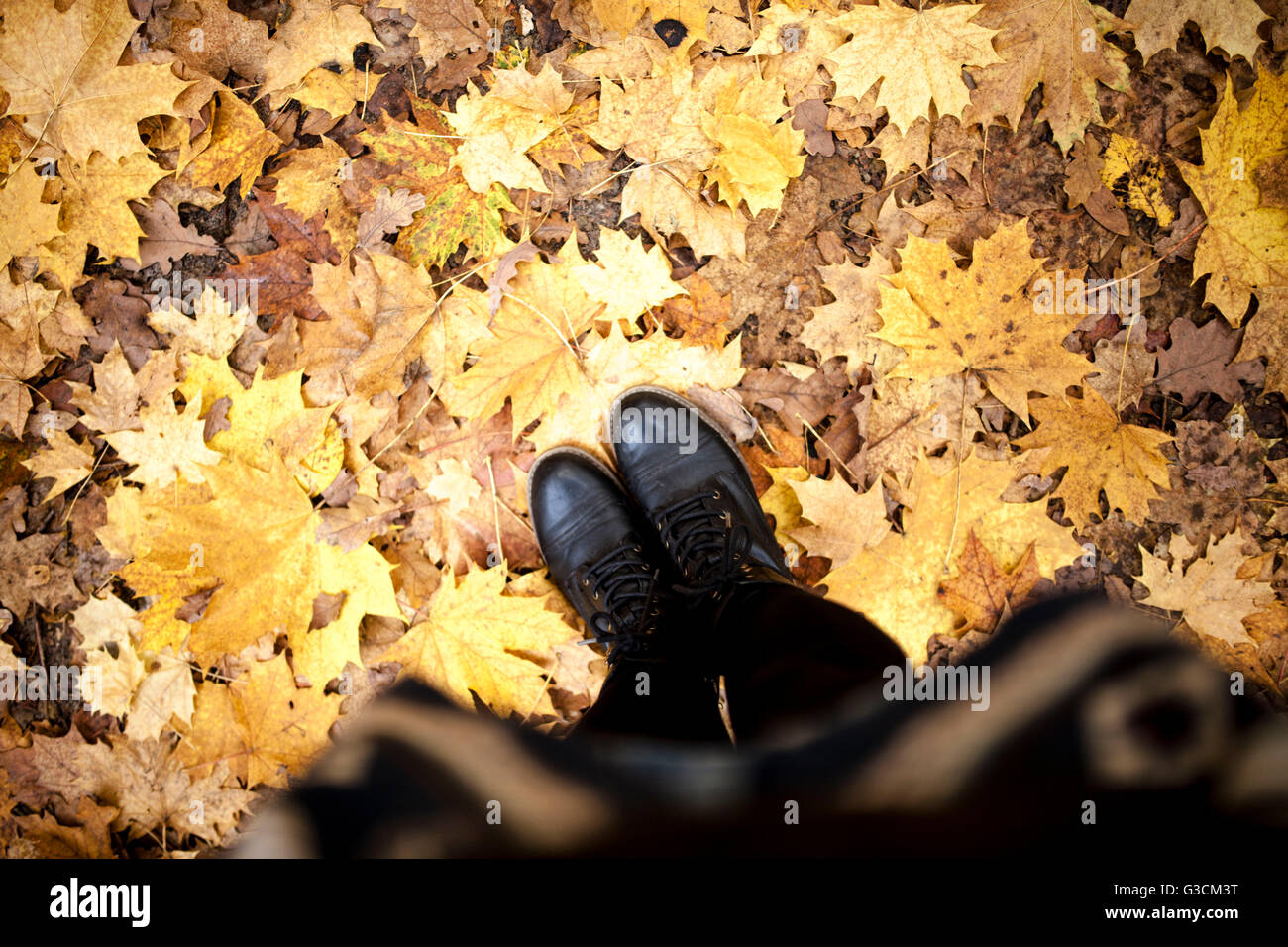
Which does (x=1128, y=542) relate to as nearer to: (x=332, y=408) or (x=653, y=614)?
(x=653, y=614)

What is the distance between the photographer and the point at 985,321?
1.51 meters

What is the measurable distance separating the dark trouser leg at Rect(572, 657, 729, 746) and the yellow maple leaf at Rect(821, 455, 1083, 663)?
41cm

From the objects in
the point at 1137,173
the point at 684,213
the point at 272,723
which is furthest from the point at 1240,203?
the point at 272,723

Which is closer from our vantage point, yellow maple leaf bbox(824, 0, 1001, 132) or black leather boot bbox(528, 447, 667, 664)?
yellow maple leaf bbox(824, 0, 1001, 132)

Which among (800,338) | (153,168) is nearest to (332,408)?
(153,168)

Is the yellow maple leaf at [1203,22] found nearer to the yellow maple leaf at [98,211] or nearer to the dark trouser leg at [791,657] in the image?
the dark trouser leg at [791,657]

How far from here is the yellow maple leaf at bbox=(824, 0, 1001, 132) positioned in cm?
148

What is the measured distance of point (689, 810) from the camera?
0.91 metres

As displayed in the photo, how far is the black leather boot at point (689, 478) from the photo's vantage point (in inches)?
61.5

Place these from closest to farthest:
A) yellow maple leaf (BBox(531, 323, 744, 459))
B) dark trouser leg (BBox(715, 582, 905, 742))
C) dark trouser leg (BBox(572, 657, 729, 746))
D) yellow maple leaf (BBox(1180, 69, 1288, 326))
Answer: dark trouser leg (BBox(715, 582, 905, 742)) < dark trouser leg (BBox(572, 657, 729, 746)) < yellow maple leaf (BBox(1180, 69, 1288, 326)) < yellow maple leaf (BBox(531, 323, 744, 459))

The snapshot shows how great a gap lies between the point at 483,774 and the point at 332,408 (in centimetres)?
99

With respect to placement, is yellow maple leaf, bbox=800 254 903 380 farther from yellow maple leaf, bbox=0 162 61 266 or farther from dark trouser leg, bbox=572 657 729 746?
yellow maple leaf, bbox=0 162 61 266

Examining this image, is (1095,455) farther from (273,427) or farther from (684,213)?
(273,427)

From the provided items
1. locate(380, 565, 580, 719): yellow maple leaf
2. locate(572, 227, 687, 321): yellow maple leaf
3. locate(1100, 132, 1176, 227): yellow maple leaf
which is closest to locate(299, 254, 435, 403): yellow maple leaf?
locate(572, 227, 687, 321): yellow maple leaf
